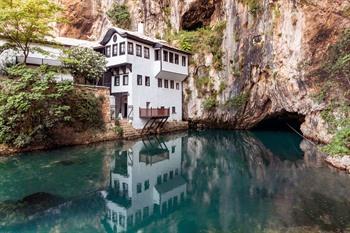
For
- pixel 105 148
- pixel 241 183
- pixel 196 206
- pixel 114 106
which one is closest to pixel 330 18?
pixel 241 183

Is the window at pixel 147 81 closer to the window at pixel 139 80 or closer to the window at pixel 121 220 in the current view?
the window at pixel 139 80

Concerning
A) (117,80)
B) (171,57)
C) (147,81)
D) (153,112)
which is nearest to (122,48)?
(117,80)

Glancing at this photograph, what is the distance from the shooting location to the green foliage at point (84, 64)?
2431 centimetres

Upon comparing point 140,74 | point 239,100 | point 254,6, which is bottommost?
point 239,100

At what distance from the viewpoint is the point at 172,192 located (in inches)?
456

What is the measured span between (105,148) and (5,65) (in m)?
10.7

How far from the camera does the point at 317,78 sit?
20.1 meters

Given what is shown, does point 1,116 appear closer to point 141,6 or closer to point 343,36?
point 343,36

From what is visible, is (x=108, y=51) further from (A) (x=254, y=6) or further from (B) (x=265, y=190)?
(B) (x=265, y=190)

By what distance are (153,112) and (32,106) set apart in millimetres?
11688

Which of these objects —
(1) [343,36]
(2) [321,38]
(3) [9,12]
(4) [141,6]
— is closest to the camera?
(1) [343,36]

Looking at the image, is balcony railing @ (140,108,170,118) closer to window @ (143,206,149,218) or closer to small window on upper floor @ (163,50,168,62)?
small window on upper floor @ (163,50,168,62)

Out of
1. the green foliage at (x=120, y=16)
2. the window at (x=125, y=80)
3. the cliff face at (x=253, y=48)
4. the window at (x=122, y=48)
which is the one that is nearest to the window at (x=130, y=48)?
the window at (x=122, y=48)

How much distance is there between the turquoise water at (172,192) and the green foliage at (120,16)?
24.8 meters
